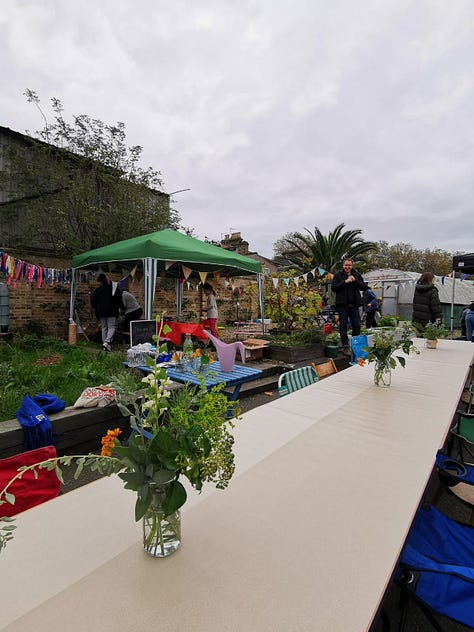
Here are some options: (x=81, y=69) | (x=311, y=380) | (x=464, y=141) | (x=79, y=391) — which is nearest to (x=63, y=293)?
(x=81, y=69)

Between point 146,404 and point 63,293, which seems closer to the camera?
point 146,404

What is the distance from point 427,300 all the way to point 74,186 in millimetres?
8829

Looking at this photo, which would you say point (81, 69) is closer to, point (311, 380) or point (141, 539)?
point (311, 380)

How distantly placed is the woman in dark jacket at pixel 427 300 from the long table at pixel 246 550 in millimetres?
5188

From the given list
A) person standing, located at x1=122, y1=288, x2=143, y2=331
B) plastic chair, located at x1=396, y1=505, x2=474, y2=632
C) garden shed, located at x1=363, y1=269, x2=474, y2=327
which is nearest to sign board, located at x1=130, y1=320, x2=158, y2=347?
person standing, located at x1=122, y1=288, x2=143, y2=331

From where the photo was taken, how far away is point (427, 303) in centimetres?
602

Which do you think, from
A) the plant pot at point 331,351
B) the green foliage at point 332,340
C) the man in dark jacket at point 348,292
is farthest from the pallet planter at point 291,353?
the man in dark jacket at point 348,292

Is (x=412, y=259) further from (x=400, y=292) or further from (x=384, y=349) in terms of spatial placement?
(x=384, y=349)

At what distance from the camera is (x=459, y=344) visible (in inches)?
207

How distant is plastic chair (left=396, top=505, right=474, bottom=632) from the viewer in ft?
3.52

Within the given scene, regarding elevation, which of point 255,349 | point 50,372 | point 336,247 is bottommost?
point 50,372

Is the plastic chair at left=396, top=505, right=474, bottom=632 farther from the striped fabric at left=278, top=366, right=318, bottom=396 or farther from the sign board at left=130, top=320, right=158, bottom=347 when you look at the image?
the sign board at left=130, top=320, right=158, bottom=347

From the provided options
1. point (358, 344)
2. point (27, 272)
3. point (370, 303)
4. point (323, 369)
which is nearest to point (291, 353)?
point (358, 344)

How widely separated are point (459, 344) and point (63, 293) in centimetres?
925
